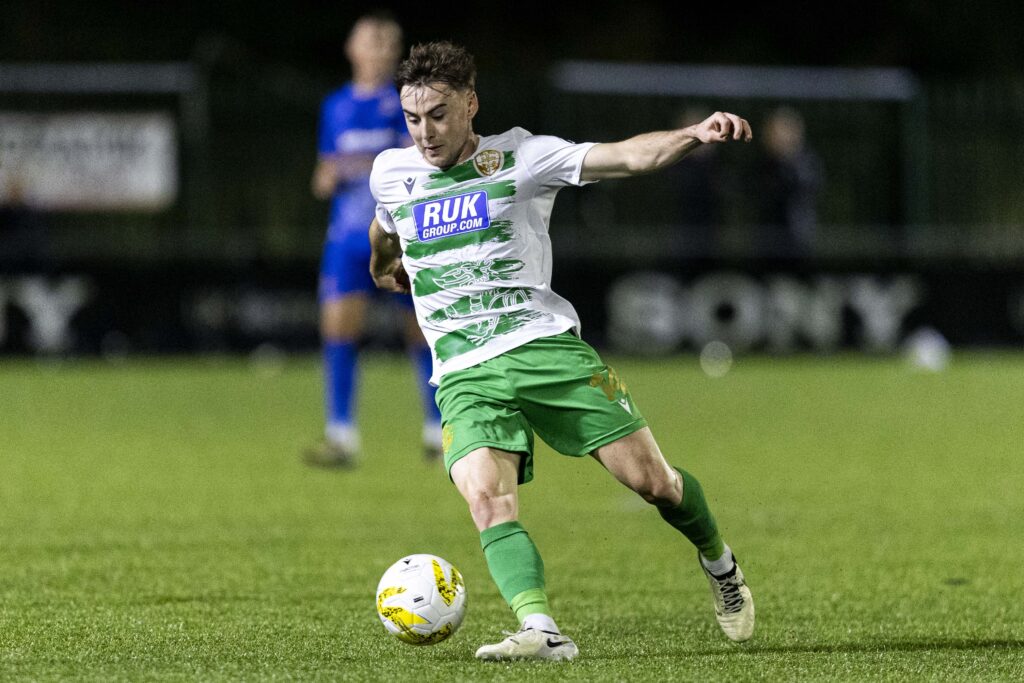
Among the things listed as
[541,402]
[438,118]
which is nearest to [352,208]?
[438,118]

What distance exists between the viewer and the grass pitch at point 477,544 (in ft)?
A: 15.1

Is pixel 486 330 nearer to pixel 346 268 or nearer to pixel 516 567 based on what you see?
pixel 516 567

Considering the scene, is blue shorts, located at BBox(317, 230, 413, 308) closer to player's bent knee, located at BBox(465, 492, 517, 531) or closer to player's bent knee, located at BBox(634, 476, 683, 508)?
player's bent knee, located at BBox(634, 476, 683, 508)

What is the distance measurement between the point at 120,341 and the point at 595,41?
15.7 meters

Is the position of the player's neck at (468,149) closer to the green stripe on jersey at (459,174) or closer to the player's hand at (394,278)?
the green stripe on jersey at (459,174)

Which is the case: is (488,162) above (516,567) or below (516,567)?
above

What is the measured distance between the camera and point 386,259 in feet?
17.1

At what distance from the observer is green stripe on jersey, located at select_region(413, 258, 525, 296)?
493cm

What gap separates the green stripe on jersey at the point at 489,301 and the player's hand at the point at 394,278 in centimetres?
27

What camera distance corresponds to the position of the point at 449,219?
16.2ft

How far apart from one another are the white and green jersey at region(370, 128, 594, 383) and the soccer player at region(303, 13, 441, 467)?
419cm

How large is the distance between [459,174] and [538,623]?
4.21 ft

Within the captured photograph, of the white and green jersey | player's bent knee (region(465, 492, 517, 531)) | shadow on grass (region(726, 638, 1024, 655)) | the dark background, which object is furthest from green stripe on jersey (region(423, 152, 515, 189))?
the dark background

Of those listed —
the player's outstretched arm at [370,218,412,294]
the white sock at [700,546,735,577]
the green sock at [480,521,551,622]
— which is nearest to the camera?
the green sock at [480,521,551,622]
